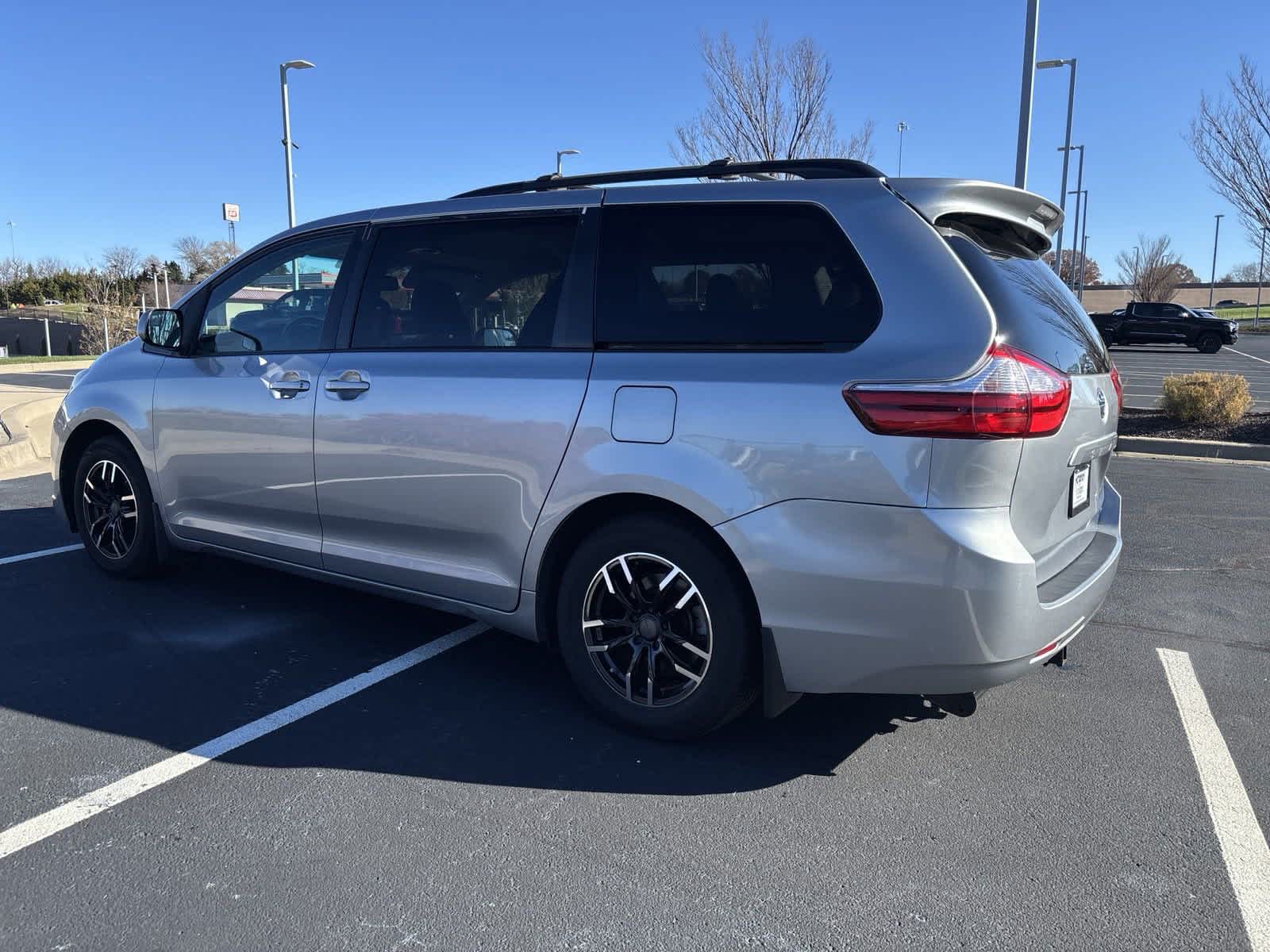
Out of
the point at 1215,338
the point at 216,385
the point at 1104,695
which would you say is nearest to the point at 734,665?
the point at 1104,695

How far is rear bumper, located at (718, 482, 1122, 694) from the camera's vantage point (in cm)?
274

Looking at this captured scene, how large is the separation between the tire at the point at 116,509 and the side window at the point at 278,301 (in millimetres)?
842

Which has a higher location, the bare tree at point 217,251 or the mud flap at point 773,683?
the bare tree at point 217,251

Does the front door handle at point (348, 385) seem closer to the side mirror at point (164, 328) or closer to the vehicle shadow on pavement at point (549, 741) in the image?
the vehicle shadow on pavement at point (549, 741)

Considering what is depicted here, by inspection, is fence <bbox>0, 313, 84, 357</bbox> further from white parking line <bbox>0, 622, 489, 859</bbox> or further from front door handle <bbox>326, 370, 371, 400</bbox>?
white parking line <bbox>0, 622, 489, 859</bbox>

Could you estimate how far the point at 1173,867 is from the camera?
2.63 meters

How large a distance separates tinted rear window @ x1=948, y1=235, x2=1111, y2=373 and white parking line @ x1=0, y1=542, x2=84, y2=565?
5.44m

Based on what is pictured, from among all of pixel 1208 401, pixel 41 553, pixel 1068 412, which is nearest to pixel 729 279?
pixel 1068 412

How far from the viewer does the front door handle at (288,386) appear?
13.5 feet

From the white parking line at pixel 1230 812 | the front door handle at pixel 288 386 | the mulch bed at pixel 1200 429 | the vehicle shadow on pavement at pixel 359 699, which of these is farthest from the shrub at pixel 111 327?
the white parking line at pixel 1230 812

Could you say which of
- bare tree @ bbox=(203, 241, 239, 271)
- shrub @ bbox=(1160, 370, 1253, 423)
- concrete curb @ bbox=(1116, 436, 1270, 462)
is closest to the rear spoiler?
concrete curb @ bbox=(1116, 436, 1270, 462)

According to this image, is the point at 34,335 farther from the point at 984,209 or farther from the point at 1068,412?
the point at 1068,412

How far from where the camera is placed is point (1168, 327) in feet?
110

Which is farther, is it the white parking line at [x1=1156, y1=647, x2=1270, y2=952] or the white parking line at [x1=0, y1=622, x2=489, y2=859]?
the white parking line at [x1=0, y1=622, x2=489, y2=859]
